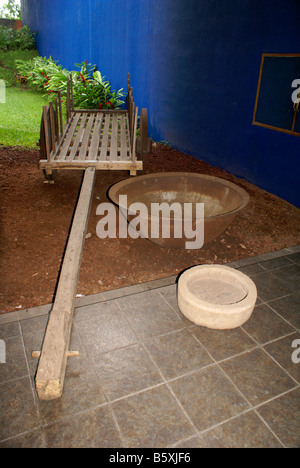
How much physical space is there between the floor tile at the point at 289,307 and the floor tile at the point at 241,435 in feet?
4.26

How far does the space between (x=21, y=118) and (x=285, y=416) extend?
36.9ft

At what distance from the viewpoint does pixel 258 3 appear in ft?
19.1

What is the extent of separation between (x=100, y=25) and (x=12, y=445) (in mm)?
12828

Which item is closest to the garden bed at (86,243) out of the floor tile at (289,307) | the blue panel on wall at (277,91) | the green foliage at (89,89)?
the floor tile at (289,307)

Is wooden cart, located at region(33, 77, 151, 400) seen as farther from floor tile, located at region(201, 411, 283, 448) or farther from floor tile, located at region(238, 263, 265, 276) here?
floor tile, located at region(238, 263, 265, 276)

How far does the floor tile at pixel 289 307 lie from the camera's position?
3.57 metres

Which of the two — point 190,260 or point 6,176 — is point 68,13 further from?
point 190,260

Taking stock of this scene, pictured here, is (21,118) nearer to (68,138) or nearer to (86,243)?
(68,138)

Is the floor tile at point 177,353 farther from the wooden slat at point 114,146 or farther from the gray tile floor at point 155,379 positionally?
the wooden slat at point 114,146

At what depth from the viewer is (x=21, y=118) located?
11.0 meters

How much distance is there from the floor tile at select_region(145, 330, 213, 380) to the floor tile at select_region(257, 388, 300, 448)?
0.61 metres

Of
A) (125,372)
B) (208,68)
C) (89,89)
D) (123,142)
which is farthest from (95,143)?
(89,89)

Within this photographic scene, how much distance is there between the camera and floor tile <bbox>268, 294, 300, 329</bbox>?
11.7 ft

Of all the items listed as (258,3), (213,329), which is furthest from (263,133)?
(213,329)
